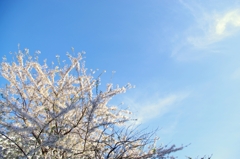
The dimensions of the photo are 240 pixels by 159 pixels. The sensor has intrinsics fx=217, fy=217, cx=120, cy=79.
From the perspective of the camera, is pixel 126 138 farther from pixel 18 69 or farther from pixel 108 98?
pixel 18 69

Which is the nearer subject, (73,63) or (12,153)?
(12,153)

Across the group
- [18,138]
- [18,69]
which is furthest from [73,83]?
[18,138]

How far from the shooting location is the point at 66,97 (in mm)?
7105

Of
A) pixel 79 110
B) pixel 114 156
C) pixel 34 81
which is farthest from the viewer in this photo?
pixel 34 81

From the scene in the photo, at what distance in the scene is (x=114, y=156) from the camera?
5.23 metres

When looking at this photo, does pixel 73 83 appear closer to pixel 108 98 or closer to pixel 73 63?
pixel 73 63

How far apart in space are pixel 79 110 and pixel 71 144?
1001 millimetres

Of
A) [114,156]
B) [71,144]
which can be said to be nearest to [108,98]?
[71,144]

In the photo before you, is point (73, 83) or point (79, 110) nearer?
point (79, 110)

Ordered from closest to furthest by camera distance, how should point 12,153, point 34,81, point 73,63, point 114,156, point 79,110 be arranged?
point 114,156, point 12,153, point 79,110, point 34,81, point 73,63

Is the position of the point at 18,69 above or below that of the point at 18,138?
above

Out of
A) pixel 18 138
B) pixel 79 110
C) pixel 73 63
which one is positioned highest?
pixel 73 63

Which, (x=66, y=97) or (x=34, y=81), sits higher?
(x=34, y=81)

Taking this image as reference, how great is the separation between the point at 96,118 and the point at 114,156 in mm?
1785
